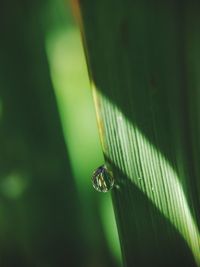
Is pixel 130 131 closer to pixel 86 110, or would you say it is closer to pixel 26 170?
pixel 86 110

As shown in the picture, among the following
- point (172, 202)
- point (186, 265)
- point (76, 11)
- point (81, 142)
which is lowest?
point (186, 265)

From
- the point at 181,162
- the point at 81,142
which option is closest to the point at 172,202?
the point at 181,162

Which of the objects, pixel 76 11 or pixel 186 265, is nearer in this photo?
pixel 76 11
